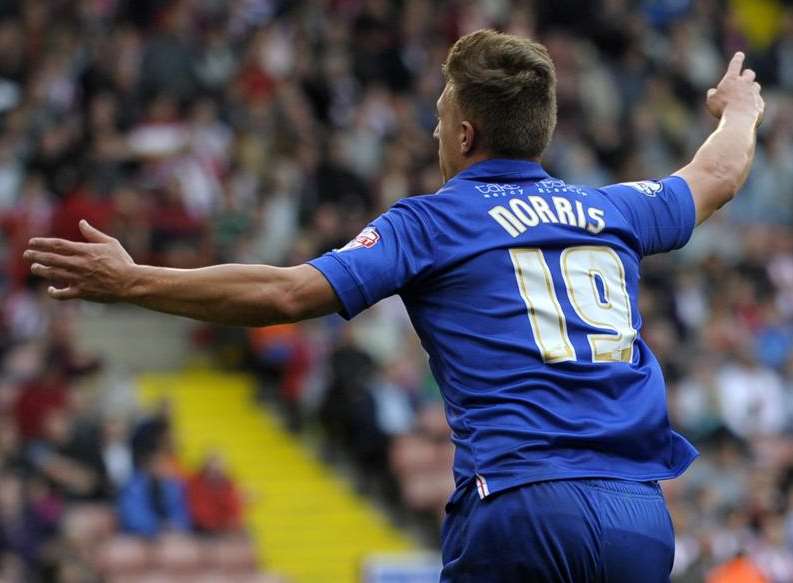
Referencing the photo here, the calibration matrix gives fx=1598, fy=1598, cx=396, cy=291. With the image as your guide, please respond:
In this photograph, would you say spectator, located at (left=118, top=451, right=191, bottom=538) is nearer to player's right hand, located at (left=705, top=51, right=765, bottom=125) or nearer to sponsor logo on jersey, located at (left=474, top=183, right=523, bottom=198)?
player's right hand, located at (left=705, top=51, right=765, bottom=125)

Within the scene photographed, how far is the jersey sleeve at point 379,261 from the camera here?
11.4 feet

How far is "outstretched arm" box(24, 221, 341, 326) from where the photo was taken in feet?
11.2

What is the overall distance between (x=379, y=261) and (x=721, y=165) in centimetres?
116

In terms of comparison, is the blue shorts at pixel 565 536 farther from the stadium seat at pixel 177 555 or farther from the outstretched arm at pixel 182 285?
the stadium seat at pixel 177 555

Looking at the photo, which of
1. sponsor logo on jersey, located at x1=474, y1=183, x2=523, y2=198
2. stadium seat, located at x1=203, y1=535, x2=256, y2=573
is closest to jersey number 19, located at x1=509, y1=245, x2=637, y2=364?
sponsor logo on jersey, located at x1=474, y1=183, x2=523, y2=198

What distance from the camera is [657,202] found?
3961mm

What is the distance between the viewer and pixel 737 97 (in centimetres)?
445

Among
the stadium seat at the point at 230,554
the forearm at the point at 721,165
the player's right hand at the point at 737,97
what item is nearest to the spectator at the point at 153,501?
the stadium seat at the point at 230,554

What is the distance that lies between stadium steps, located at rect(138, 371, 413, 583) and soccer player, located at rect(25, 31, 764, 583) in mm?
8906

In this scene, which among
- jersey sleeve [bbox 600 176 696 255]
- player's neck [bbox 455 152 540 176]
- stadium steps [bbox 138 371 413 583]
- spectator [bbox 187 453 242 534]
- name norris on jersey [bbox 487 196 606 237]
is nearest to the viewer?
name norris on jersey [bbox 487 196 606 237]

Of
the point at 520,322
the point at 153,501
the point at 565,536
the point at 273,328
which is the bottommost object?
the point at 153,501

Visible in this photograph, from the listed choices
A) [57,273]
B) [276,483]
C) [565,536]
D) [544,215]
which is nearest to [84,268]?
[57,273]

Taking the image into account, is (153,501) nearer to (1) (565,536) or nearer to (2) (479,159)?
(2) (479,159)

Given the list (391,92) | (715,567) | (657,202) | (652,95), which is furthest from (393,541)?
(657,202)
